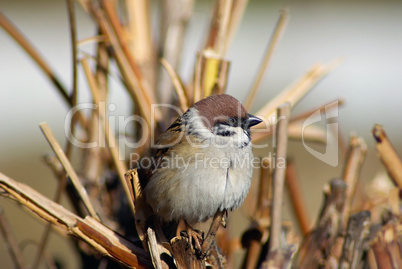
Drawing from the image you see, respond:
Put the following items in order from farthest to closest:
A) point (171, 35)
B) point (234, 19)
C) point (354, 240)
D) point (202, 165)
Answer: point (171, 35)
point (234, 19)
point (202, 165)
point (354, 240)

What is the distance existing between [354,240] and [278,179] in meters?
0.34

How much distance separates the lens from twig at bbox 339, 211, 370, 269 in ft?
5.83

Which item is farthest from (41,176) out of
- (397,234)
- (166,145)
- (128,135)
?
(397,234)

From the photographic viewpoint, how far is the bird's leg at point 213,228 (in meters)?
1.77

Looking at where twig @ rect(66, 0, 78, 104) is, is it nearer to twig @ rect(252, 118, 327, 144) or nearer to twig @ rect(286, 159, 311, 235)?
twig @ rect(252, 118, 327, 144)

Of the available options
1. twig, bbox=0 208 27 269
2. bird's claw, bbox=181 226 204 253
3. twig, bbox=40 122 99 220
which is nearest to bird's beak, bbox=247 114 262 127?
bird's claw, bbox=181 226 204 253

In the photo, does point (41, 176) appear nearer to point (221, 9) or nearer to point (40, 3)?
point (221, 9)

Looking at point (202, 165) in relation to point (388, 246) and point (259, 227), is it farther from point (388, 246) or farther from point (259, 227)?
point (388, 246)

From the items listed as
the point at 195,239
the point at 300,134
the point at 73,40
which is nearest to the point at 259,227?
the point at 195,239

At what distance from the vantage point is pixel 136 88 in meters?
2.23

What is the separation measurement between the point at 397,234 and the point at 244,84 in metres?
6.07

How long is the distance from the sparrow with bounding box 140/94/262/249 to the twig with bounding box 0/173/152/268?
0.25 m

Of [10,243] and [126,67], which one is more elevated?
[126,67]

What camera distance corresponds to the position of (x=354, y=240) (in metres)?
1.78
